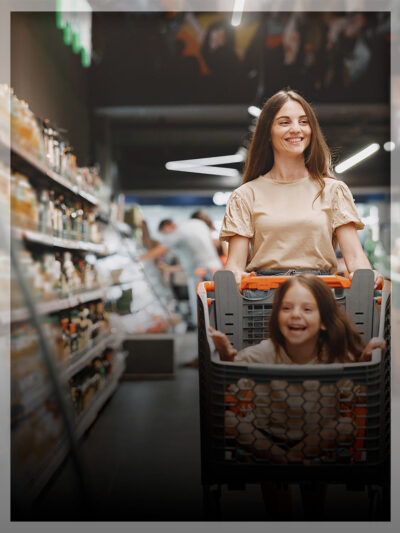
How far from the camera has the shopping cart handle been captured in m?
1.69

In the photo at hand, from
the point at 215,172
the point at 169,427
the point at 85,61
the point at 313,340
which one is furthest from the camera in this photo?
the point at 215,172

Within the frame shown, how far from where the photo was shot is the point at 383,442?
5.08ft

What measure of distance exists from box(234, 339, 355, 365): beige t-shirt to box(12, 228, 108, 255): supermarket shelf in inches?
33.8

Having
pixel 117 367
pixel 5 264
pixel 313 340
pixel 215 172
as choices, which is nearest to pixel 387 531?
pixel 313 340

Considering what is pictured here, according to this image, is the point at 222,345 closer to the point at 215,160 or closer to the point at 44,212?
the point at 44,212

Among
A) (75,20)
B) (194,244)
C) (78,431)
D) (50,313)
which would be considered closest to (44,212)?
(50,313)

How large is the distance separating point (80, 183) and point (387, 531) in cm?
273

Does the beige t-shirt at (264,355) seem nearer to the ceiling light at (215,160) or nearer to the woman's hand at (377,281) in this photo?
the woman's hand at (377,281)

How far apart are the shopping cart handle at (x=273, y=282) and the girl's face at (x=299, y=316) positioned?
2.9 inches

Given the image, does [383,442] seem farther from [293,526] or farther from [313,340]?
[293,526]

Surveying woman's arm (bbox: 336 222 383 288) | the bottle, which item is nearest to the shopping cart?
woman's arm (bbox: 336 222 383 288)

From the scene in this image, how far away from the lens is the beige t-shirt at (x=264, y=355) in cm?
167

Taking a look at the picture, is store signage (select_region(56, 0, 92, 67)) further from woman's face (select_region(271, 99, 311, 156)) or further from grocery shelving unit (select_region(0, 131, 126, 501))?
woman's face (select_region(271, 99, 311, 156))

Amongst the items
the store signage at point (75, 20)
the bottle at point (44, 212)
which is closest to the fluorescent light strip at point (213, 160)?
the store signage at point (75, 20)
